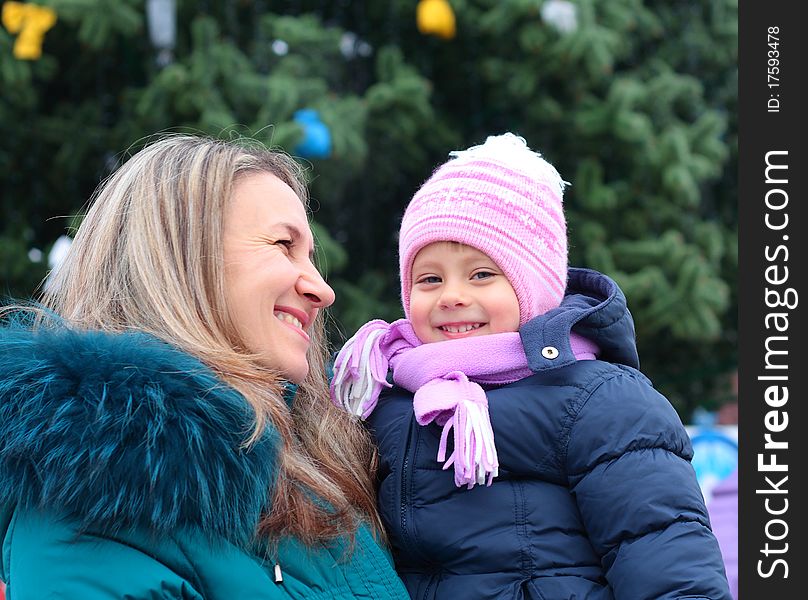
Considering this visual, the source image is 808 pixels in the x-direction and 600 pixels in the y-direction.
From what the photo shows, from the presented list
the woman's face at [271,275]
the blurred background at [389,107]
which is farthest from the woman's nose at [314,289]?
the blurred background at [389,107]

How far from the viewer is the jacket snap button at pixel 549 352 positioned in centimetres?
214

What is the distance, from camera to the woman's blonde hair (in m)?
1.88

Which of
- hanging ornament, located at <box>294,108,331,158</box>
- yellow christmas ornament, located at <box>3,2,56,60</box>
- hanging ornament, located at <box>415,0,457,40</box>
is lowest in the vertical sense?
hanging ornament, located at <box>294,108,331,158</box>

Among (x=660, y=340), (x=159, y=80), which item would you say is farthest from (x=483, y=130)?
(x=159, y=80)

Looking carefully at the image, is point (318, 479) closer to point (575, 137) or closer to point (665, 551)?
point (665, 551)

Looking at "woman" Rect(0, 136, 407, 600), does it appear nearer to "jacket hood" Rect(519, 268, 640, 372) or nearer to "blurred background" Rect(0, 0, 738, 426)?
"jacket hood" Rect(519, 268, 640, 372)

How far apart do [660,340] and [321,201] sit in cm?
230

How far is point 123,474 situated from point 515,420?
2.71 ft

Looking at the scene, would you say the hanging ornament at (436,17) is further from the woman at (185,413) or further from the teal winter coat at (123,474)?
the teal winter coat at (123,474)

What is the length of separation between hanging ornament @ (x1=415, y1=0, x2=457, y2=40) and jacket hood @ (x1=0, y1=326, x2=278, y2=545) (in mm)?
4313

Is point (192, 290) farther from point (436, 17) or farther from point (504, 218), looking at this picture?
point (436, 17)

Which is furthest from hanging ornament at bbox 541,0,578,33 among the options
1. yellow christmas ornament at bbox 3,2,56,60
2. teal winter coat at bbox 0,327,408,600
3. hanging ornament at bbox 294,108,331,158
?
teal winter coat at bbox 0,327,408,600

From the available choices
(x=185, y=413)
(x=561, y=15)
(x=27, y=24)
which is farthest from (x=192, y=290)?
(x=561, y=15)

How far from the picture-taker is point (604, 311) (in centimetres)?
225
